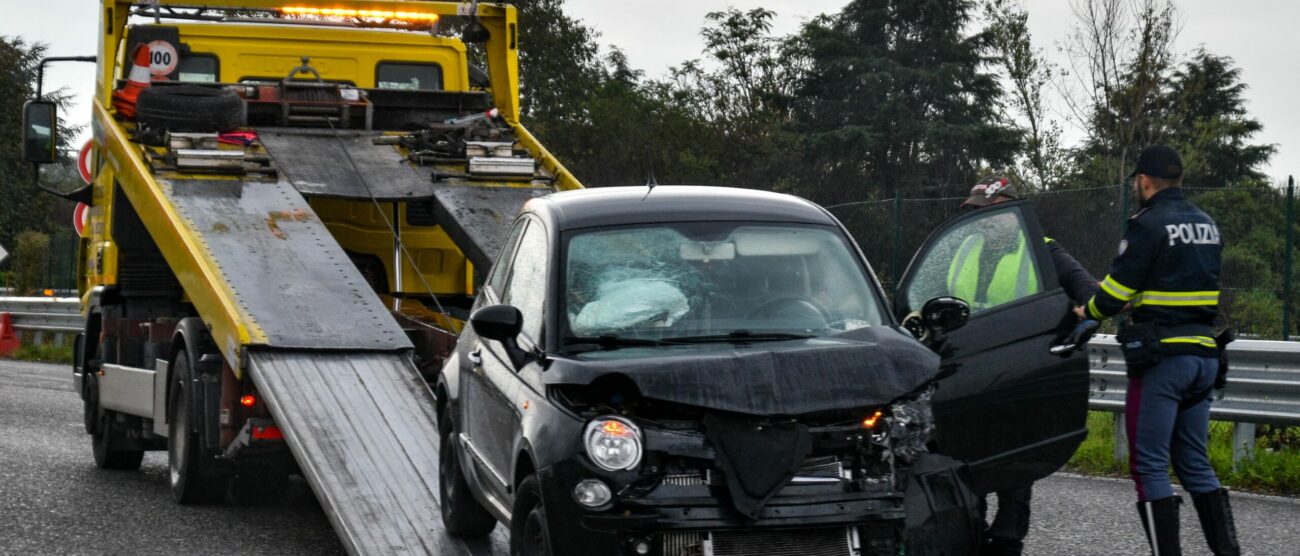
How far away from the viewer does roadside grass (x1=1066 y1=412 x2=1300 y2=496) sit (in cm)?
1028

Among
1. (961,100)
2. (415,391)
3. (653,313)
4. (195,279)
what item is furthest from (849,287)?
(961,100)

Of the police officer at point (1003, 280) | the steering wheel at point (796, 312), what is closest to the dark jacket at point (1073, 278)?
the police officer at point (1003, 280)

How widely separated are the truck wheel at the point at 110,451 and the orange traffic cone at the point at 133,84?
200 centimetres

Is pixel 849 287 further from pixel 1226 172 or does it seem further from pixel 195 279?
pixel 1226 172

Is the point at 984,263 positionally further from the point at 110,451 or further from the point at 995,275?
the point at 110,451

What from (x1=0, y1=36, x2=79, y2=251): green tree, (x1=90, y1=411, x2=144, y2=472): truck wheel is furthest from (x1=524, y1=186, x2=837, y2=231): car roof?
(x1=0, y1=36, x2=79, y2=251): green tree

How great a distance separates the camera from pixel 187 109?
10.6 m

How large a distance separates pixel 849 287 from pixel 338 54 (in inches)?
264

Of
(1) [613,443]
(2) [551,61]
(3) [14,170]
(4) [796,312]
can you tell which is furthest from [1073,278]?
(3) [14,170]

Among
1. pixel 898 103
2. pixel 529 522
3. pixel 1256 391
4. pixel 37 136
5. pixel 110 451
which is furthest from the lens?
pixel 898 103

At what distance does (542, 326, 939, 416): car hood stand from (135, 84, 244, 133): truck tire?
5629 millimetres

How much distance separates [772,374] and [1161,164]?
2388 millimetres

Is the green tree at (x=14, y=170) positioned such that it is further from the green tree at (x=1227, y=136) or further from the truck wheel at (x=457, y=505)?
the truck wheel at (x=457, y=505)

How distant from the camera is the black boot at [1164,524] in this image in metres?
6.74
